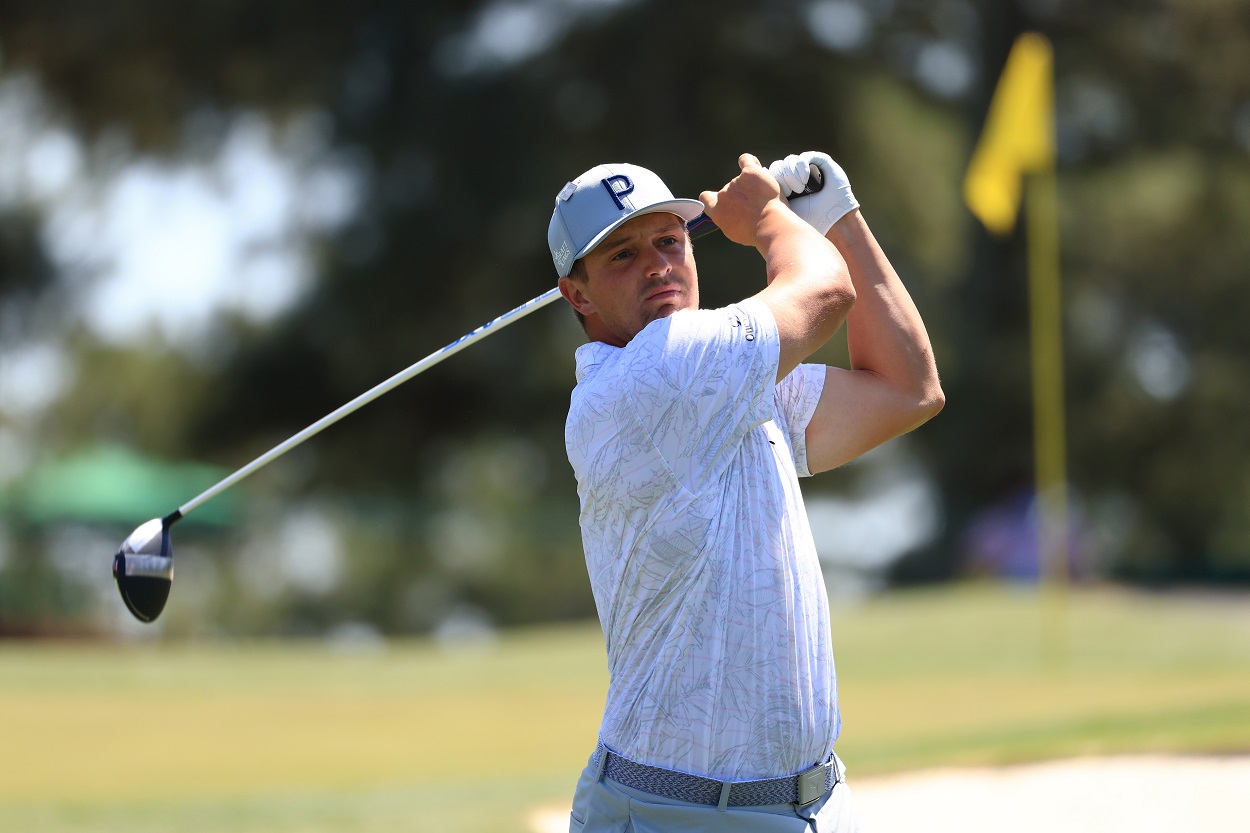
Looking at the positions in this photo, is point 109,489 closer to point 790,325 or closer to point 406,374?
point 406,374

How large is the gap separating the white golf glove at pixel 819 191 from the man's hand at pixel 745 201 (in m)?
0.13

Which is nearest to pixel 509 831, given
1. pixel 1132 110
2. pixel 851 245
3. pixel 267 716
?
pixel 851 245

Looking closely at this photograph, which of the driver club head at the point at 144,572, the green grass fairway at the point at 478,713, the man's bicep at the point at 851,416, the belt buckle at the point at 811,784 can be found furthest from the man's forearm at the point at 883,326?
the green grass fairway at the point at 478,713

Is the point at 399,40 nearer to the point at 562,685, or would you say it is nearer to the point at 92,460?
the point at 92,460

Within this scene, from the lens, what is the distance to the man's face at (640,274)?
3.02 m

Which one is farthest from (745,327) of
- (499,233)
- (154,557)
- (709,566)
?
(499,233)

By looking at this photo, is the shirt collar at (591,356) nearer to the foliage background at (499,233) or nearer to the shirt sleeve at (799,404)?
the shirt sleeve at (799,404)

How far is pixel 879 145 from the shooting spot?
23547mm

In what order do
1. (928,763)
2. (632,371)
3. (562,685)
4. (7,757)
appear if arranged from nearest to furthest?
(632,371) < (928,763) < (7,757) < (562,685)

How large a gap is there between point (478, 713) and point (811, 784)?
8.43m

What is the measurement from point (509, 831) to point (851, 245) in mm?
4021

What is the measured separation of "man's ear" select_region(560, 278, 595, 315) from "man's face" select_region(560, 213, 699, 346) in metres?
0.04

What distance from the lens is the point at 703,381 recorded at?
2736 mm

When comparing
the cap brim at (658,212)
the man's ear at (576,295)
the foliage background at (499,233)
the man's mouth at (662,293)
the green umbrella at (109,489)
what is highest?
the foliage background at (499,233)
